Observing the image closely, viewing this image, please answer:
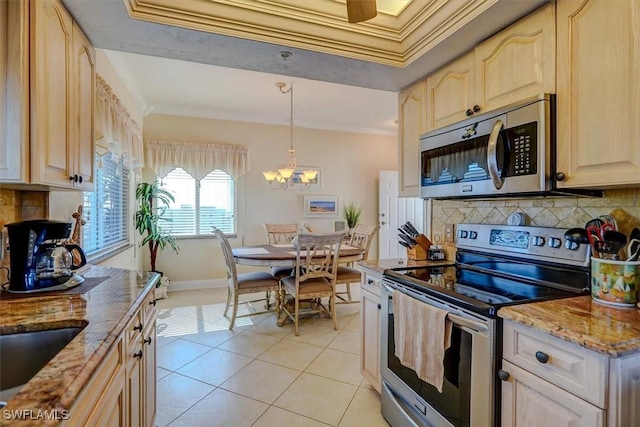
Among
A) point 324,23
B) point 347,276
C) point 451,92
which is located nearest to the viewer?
point 324,23

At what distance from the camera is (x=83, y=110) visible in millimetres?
1725

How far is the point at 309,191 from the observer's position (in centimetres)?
549

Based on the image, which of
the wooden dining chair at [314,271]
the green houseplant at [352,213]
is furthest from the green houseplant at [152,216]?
the green houseplant at [352,213]

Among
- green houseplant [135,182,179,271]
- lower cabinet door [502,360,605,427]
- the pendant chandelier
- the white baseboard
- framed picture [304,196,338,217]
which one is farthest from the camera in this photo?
framed picture [304,196,338,217]

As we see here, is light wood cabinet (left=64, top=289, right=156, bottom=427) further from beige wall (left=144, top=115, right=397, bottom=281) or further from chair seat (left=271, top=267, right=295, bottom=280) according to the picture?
beige wall (left=144, top=115, right=397, bottom=281)

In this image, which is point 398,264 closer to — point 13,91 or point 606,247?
point 606,247

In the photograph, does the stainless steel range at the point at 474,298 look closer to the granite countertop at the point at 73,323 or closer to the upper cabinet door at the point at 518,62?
the upper cabinet door at the point at 518,62

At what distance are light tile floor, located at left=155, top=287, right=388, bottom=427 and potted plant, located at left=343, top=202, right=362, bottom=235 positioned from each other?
2154 millimetres

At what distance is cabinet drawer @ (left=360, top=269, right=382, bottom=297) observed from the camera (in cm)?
203

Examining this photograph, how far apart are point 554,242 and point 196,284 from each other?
15.1ft

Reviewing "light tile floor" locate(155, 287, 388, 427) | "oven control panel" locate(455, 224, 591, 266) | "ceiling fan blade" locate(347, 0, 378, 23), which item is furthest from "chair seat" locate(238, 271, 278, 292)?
"ceiling fan blade" locate(347, 0, 378, 23)

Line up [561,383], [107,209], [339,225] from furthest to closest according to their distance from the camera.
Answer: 1. [339,225]
2. [107,209]
3. [561,383]

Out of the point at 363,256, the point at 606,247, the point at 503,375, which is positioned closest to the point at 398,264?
the point at 503,375

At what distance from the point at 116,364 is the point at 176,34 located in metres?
1.60
